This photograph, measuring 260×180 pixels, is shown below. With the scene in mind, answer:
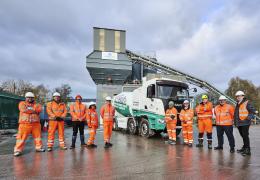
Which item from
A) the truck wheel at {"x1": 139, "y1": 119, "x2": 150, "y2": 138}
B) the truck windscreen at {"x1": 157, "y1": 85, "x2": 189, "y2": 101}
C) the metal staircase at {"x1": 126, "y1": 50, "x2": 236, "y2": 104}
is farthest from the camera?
→ the metal staircase at {"x1": 126, "y1": 50, "x2": 236, "y2": 104}

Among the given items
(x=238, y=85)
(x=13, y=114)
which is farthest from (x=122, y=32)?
(x=238, y=85)

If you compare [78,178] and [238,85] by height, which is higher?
[238,85]

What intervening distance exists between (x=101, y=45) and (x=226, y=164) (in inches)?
903

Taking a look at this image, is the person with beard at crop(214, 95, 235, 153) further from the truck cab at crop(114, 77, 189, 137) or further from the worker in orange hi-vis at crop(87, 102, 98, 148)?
the worker in orange hi-vis at crop(87, 102, 98, 148)

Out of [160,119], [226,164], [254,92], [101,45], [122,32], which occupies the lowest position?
[226,164]

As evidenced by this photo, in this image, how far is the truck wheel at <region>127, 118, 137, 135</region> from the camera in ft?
41.8

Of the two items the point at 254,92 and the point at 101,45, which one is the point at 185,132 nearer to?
the point at 101,45

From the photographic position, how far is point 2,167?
538 cm

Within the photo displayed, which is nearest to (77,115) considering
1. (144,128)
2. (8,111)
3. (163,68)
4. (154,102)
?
(154,102)

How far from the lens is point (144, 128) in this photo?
38.1 feet

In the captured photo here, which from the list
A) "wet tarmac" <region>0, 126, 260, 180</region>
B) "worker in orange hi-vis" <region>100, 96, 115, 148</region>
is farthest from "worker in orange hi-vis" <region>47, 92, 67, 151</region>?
"worker in orange hi-vis" <region>100, 96, 115, 148</region>

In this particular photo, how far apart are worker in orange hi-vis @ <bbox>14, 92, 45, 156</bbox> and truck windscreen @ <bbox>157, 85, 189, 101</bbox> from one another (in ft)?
17.4

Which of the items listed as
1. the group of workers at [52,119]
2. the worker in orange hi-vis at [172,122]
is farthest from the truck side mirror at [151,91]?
the group of workers at [52,119]

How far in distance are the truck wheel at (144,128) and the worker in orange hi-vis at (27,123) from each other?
5.30 meters
